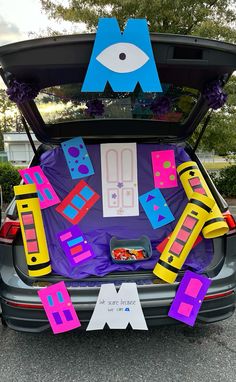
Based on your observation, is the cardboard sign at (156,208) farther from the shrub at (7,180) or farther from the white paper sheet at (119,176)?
the shrub at (7,180)

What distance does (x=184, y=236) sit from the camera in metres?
2.35

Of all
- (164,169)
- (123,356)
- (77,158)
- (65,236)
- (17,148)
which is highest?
(17,148)

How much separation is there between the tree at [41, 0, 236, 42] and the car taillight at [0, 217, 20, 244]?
519cm

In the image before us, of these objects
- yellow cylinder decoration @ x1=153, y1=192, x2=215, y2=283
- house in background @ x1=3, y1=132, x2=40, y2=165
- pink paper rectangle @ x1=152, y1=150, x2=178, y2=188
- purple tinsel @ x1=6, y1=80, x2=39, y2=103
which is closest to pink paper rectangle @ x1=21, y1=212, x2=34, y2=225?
purple tinsel @ x1=6, y1=80, x2=39, y2=103

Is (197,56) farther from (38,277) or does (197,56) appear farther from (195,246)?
(38,277)

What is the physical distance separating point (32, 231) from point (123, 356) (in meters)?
1.09

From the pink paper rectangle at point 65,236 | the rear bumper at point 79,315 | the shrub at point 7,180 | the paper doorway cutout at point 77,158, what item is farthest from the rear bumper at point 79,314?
the shrub at point 7,180

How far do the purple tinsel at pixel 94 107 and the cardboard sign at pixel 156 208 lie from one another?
0.81m

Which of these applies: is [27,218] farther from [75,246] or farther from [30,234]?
[75,246]

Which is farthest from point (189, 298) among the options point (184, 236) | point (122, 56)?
point (122, 56)

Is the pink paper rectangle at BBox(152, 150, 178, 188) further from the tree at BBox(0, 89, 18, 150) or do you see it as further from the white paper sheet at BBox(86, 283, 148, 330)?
the tree at BBox(0, 89, 18, 150)

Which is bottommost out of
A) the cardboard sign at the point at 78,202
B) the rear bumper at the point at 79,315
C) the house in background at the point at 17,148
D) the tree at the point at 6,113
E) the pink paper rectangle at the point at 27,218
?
the rear bumper at the point at 79,315

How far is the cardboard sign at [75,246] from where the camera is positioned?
247 centimetres

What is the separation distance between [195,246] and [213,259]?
19cm
